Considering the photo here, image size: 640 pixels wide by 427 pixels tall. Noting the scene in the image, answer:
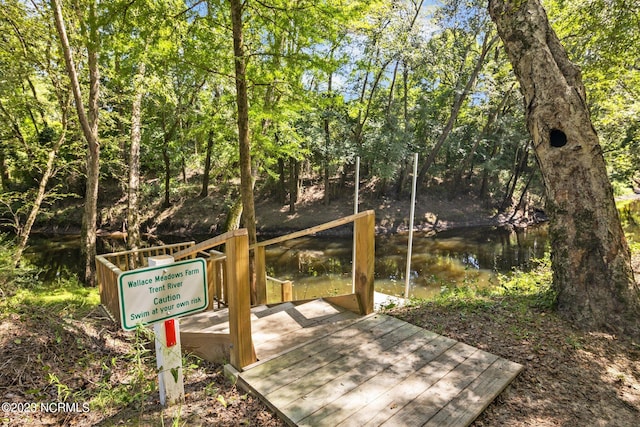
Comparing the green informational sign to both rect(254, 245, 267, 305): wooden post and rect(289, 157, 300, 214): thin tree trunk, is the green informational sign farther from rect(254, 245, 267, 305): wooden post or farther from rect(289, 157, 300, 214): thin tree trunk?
rect(289, 157, 300, 214): thin tree trunk

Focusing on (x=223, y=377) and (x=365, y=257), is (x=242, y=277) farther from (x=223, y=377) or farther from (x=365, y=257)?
(x=365, y=257)

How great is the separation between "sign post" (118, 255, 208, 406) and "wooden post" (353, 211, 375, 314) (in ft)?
5.80

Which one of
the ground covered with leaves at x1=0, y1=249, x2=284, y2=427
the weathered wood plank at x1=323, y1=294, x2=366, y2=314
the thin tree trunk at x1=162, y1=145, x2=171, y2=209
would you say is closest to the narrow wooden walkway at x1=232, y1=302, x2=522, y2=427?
the ground covered with leaves at x1=0, y1=249, x2=284, y2=427

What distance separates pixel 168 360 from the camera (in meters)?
2.29

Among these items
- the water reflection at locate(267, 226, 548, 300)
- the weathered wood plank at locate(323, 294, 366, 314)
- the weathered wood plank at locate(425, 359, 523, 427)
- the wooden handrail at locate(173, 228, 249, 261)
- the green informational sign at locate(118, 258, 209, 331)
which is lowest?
the water reflection at locate(267, 226, 548, 300)

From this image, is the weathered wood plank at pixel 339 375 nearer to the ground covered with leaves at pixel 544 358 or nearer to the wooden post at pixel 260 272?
the ground covered with leaves at pixel 544 358

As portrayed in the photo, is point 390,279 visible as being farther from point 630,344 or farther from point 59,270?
point 59,270

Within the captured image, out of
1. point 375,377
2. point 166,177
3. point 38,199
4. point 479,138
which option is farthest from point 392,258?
point 166,177

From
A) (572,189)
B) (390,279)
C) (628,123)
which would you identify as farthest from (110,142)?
(628,123)

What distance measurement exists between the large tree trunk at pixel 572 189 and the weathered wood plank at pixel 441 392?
144 cm

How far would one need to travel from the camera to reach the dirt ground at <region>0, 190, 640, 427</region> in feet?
7.45

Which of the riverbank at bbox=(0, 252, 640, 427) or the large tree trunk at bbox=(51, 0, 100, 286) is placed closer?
the riverbank at bbox=(0, 252, 640, 427)

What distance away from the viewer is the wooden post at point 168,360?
88.5 inches

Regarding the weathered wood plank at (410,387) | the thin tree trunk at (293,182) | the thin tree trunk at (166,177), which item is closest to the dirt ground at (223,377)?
the weathered wood plank at (410,387)
